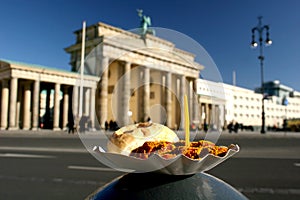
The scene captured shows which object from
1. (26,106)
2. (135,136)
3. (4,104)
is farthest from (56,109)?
(135,136)

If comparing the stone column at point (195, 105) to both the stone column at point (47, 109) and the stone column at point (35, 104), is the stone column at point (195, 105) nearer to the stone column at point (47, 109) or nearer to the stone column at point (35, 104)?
the stone column at point (35, 104)

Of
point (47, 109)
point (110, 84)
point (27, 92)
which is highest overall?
point (27, 92)

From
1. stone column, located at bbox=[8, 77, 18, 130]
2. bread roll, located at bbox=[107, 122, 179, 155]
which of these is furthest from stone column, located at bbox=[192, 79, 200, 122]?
stone column, located at bbox=[8, 77, 18, 130]

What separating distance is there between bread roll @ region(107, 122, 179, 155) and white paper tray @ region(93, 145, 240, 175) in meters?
0.05

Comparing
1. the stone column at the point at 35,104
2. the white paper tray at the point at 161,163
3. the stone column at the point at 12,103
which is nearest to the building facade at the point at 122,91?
the stone column at the point at 35,104

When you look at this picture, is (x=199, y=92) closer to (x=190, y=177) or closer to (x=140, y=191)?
(x=190, y=177)

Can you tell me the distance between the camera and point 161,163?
47.1 inches

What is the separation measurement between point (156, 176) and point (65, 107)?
136ft

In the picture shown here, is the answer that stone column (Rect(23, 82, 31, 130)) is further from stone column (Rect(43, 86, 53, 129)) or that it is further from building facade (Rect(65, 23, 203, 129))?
building facade (Rect(65, 23, 203, 129))

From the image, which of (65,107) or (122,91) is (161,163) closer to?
(122,91)

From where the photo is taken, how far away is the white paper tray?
1.19m

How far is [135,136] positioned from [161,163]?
0.23m

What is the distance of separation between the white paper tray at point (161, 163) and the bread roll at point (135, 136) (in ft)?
0.16

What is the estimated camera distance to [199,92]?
5.23 feet
